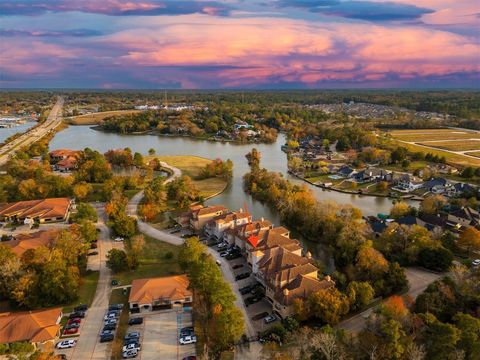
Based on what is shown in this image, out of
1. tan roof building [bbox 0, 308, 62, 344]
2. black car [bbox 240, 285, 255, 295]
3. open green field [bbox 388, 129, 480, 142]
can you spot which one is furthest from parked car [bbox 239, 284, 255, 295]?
open green field [bbox 388, 129, 480, 142]

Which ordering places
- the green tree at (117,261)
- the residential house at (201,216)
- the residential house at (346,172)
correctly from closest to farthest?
the green tree at (117,261) → the residential house at (201,216) → the residential house at (346,172)

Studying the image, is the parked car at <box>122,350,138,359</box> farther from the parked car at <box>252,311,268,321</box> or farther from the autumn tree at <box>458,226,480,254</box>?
the autumn tree at <box>458,226,480,254</box>

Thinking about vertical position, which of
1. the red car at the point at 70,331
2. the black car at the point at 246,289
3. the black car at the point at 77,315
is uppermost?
the black car at the point at 246,289

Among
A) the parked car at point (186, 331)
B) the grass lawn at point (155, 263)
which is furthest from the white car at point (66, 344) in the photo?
the grass lawn at point (155, 263)

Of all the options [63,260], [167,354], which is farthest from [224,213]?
[167,354]

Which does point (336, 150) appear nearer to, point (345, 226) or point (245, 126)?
point (245, 126)

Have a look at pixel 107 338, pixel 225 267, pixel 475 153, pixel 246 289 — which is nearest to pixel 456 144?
pixel 475 153

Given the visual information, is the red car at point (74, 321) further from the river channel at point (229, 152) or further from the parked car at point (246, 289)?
the river channel at point (229, 152)
